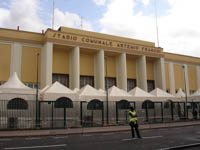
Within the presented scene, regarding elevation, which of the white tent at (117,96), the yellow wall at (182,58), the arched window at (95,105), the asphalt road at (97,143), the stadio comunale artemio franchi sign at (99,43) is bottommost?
the asphalt road at (97,143)

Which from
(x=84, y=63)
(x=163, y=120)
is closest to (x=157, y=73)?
(x=84, y=63)

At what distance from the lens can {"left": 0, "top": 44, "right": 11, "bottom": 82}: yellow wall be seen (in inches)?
1132

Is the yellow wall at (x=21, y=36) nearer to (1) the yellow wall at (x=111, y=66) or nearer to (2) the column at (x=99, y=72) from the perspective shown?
(2) the column at (x=99, y=72)

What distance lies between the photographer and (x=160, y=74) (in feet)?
130

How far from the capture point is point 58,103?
1938cm

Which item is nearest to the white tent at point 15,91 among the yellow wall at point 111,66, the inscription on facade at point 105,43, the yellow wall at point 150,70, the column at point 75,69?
the column at point 75,69

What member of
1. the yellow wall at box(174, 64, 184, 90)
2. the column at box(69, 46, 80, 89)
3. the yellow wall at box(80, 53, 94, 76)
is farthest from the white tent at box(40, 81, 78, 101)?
the yellow wall at box(174, 64, 184, 90)

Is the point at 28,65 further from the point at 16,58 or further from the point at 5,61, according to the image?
the point at 5,61

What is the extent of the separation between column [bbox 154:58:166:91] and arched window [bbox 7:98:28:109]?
27031 mm

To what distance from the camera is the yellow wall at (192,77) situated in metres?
46.5

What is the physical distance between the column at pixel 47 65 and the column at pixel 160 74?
21255 millimetres

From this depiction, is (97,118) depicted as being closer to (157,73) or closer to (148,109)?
(148,109)

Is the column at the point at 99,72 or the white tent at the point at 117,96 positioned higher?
the column at the point at 99,72

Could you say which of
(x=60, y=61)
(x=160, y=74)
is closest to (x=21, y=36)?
(x=60, y=61)
